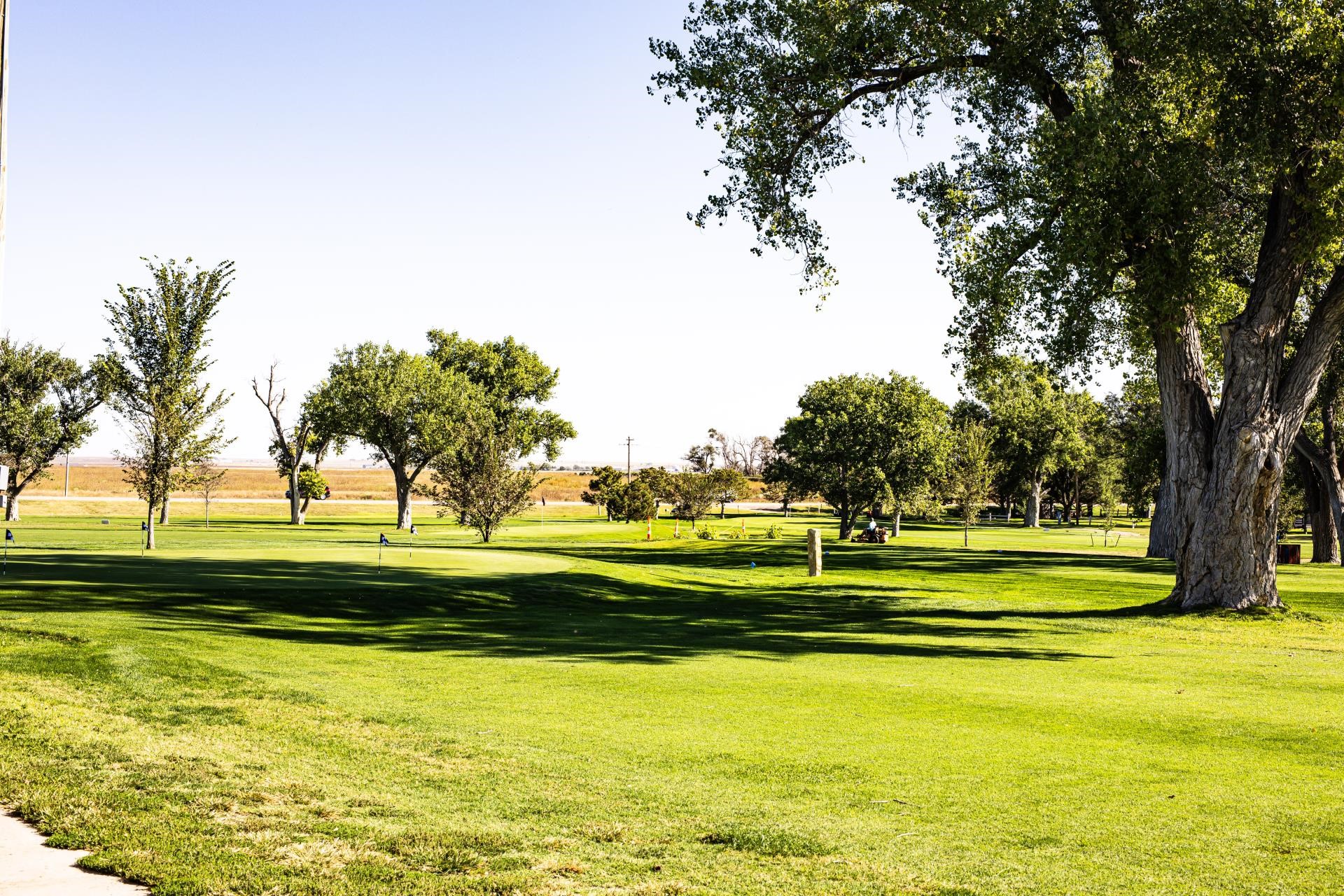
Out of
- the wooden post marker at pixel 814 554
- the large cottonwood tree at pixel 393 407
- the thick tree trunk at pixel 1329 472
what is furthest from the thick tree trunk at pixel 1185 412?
the large cottonwood tree at pixel 393 407

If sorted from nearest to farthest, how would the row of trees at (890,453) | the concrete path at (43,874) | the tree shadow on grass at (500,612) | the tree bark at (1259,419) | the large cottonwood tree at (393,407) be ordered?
1. the concrete path at (43,874)
2. the tree shadow on grass at (500,612)
3. the tree bark at (1259,419)
4. the row of trees at (890,453)
5. the large cottonwood tree at (393,407)

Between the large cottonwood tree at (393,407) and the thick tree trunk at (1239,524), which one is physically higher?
the large cottonwood tree at (393,407)

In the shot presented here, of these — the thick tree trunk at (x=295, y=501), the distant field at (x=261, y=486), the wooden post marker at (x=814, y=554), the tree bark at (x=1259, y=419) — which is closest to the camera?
the tree bark at (x=1259, y=419)

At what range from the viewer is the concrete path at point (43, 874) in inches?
207

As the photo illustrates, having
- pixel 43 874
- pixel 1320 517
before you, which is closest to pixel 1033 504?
pixel 1320 517

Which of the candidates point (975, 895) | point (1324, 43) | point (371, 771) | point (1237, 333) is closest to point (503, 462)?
point (1237, 333)

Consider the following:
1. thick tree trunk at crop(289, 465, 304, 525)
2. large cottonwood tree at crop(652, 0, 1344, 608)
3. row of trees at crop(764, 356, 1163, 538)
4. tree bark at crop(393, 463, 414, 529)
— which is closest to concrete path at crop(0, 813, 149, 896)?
large cottonwood tree at crop(652, 0, 1344, 608)

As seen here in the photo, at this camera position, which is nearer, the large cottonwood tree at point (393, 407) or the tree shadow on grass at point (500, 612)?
the tree shadow on grass at point (500, 612)

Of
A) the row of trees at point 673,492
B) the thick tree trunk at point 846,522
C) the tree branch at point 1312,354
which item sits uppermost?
the tree branch at point 1312,354

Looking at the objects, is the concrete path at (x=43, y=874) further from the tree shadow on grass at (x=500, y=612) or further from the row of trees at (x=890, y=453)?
the row of trees at (x=890, y=453)

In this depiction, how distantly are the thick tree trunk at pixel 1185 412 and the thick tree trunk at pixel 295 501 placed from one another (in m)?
62.8

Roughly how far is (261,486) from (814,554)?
11548 centimetres

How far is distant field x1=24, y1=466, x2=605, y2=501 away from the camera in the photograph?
372 feet

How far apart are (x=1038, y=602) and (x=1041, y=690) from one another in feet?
52.7
